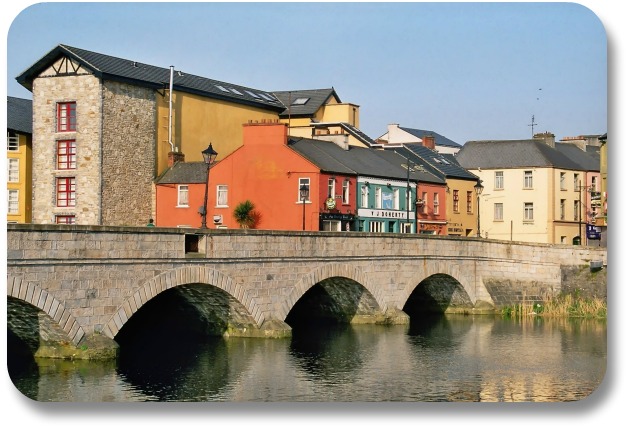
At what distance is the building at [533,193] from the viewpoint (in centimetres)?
4562

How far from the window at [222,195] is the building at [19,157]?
22.8 ft

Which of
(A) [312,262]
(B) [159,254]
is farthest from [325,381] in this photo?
(A) [312,262]

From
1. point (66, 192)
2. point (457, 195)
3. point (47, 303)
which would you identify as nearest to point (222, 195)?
point (66, 192)

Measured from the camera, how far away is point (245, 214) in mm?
43312

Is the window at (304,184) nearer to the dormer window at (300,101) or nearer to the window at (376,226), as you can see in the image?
the window at (376,226)

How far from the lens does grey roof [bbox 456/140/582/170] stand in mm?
47875

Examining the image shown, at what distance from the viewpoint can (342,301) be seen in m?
38.0

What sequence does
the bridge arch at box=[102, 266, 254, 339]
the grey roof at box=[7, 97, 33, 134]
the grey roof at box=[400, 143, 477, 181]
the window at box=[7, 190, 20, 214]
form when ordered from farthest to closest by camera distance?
the grey roof at box=[400, 143, 477, 181], the grey roof at box=[7, 97, 33, 134], the window at box=[7, 190, 20, 214], the bridge arch at box=[102, 266, 254, 339]

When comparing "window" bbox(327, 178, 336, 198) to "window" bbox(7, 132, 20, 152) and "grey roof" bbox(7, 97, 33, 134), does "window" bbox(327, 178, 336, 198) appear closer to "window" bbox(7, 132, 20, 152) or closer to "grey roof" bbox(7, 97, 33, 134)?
"grey roof" bbox(7, 97, 33, 134)

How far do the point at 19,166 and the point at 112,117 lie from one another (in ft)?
13.1

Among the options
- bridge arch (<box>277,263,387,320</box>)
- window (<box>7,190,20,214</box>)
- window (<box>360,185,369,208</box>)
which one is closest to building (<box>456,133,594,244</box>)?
window (<box>360,185,369,208</box>)

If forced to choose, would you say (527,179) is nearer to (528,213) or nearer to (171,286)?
(528,213)

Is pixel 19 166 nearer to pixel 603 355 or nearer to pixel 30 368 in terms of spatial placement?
pixel 30 368

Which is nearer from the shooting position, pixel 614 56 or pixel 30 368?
pixel 614 56
